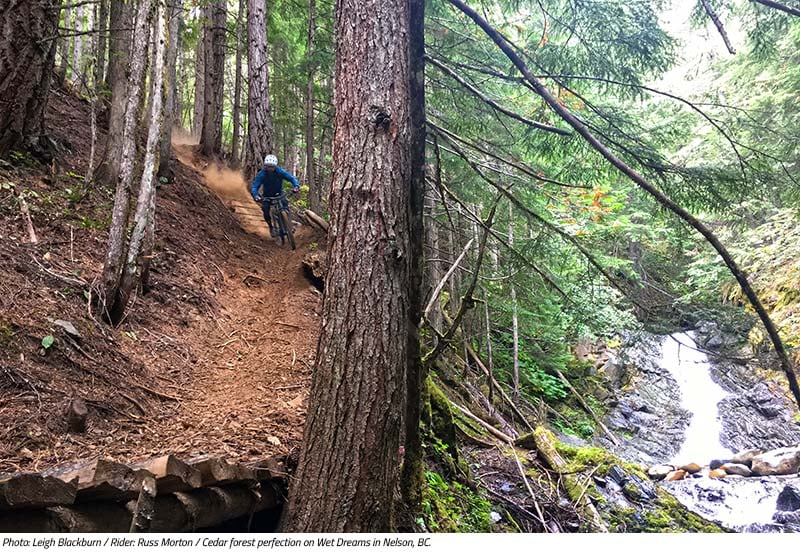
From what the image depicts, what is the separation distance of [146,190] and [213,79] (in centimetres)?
732

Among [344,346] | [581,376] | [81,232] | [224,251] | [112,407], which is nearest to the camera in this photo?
[344,346]

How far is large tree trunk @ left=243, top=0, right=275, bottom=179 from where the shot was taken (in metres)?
8.48

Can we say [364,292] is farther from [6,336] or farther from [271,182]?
[271,182]

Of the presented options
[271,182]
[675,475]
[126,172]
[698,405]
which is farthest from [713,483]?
[126,172]

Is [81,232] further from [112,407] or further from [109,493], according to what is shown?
[109,493]

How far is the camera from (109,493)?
1.77m

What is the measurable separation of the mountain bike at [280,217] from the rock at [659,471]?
752 centimetres

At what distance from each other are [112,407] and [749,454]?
1112 cm

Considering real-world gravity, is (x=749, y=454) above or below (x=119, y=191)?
below

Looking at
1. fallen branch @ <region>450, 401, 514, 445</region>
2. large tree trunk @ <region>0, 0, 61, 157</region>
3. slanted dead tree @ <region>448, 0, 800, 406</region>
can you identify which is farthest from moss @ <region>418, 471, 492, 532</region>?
large tree trunk @ <region>0, 0, 61, 157</region>

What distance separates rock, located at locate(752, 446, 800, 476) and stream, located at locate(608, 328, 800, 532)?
0.24 metres

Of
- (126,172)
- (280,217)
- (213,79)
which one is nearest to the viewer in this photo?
(126,172)

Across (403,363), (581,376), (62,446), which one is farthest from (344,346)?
(581,376)

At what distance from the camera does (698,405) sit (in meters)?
12.6
